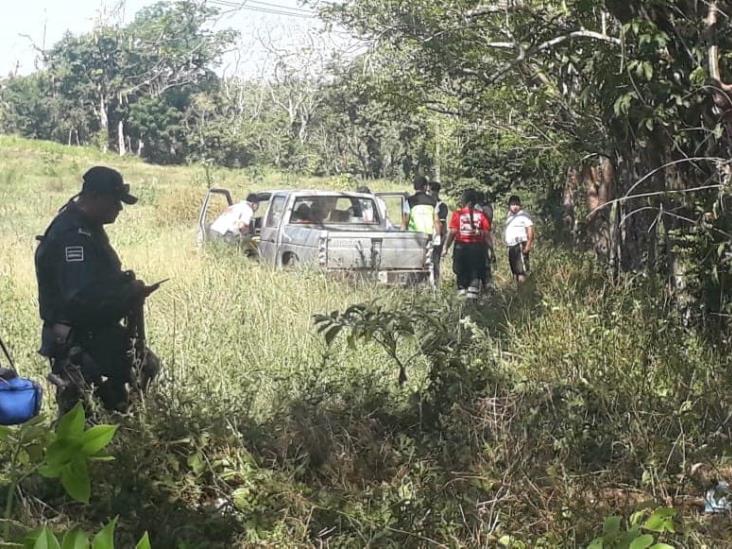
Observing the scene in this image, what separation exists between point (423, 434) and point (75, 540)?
349 cm

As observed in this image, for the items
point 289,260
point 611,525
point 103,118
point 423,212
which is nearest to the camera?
point 611,525

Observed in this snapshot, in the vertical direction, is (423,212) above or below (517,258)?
above

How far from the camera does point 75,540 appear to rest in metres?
1.12

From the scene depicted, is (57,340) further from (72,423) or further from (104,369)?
(72,423)

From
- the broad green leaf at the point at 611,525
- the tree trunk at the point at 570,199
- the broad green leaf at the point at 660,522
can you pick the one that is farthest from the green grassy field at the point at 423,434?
the tree trunk at the point at 570,199

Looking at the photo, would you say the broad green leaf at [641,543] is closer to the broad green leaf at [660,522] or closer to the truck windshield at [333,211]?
the broad green leaf at [660,522]

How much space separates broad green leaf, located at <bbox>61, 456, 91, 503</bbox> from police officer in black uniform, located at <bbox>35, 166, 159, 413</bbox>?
334cm

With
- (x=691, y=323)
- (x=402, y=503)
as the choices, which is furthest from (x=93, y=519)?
(x=691, y=323)

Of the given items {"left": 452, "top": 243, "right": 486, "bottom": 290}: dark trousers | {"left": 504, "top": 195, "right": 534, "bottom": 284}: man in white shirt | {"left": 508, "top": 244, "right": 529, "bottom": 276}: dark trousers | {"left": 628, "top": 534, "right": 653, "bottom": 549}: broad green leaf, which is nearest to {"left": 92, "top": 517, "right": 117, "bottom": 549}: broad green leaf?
{"left": 628, "top": 534, "right": 653, "bottom": 549}: broad green leaf

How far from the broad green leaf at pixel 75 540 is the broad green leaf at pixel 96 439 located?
0.33 ft

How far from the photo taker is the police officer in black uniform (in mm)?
4375

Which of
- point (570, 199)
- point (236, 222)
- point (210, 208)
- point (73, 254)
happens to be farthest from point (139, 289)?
point (210, 208)

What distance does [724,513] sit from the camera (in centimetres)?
365

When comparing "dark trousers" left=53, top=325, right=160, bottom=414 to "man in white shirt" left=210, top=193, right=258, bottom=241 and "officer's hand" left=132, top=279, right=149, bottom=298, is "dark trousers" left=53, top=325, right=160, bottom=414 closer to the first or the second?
"officer's hand" left=132, top=279, right=149, bottom=298
